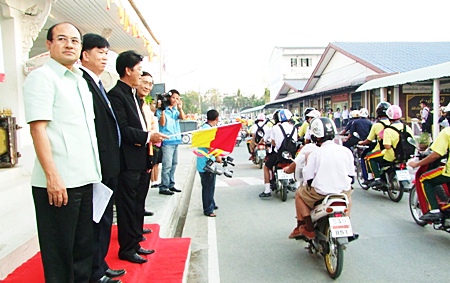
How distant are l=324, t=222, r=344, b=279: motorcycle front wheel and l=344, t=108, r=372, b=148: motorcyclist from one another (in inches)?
227

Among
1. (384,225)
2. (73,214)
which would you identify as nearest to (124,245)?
(73,214)

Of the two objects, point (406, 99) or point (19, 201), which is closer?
point (19, 201)

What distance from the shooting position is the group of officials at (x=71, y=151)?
2.22m

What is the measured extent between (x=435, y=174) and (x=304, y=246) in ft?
6.39

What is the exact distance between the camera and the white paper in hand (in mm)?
2701

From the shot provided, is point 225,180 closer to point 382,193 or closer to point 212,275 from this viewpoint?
point 382,193

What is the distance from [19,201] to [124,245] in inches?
91.7

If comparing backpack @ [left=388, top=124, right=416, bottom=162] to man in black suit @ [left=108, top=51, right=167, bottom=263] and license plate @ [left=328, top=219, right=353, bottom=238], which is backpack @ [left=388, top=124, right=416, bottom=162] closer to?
license plate @ [left=328, top=219, right=353, bottom=238]

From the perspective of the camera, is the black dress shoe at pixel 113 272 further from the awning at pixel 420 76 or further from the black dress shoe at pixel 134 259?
the awning at pixel 420 76

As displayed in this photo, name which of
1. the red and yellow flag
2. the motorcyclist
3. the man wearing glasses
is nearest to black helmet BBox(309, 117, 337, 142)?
the red and yellow flag

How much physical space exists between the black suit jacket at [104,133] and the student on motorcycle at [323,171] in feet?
7.64

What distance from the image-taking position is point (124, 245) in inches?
141

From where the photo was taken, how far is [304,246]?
199 inches

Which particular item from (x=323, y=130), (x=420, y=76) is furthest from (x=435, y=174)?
(x=420, y=76)
